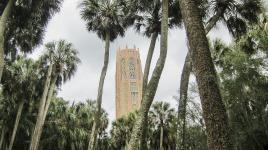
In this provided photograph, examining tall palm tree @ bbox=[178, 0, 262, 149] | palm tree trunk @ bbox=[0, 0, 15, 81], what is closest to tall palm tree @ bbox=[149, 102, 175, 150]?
tall palm tree @ bbox=[178, 0, 262, 149]

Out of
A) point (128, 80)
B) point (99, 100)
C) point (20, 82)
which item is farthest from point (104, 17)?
point (128, 80)

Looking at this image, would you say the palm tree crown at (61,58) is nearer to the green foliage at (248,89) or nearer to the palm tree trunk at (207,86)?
the green foliage at (248,89)

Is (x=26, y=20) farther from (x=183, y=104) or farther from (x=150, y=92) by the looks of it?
(x=183, y=104)

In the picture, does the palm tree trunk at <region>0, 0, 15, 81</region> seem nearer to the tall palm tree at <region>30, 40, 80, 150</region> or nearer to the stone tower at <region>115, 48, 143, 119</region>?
the tall palm tree at <region>30, 40, 80, 150</region>

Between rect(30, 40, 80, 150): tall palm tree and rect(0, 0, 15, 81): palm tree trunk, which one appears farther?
rect(30, 40, 80, 150): tall palm tree

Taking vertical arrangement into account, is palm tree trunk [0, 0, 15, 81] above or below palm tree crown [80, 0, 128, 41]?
below

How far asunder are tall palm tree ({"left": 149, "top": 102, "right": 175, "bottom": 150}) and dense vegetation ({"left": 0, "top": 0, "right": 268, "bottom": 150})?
1105 cm

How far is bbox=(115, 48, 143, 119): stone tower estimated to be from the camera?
10788 centimetres

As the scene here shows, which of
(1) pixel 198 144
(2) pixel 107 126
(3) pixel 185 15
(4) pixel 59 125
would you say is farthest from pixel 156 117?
(3) pixel 185 15

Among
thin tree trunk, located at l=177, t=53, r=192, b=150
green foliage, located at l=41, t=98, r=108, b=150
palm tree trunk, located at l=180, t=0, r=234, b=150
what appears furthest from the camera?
green foliage, located at l=41, t=98, r=108, b=150

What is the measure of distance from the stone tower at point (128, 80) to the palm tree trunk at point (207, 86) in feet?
328

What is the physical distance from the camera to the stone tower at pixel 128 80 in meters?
108

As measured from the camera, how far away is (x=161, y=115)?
36250mm

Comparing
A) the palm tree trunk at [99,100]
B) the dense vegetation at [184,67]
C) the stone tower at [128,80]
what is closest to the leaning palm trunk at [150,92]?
the dense vegetation at [184,67]
